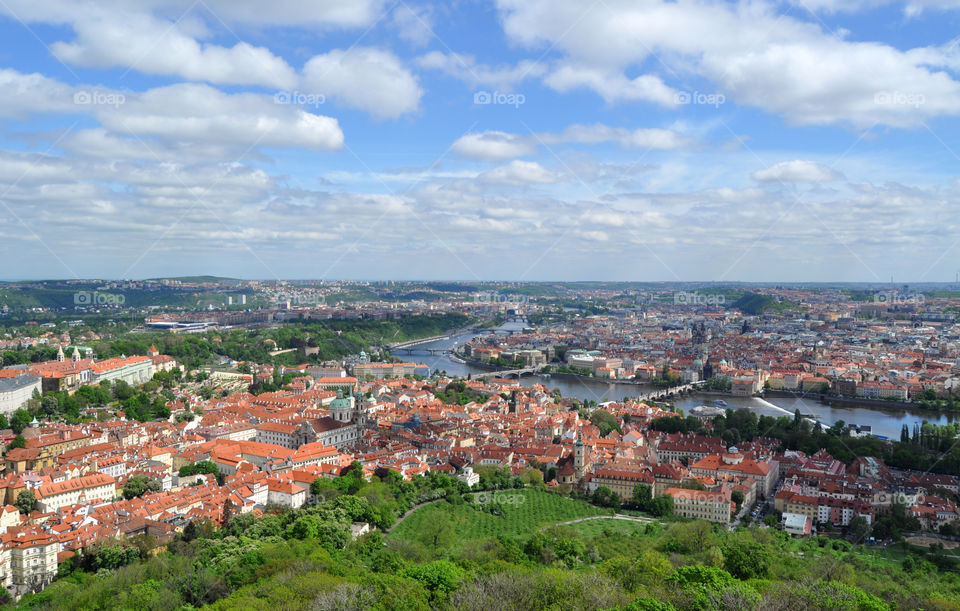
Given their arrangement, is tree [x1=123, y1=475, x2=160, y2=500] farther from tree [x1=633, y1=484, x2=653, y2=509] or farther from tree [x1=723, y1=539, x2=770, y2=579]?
tree [x1=723, y1=539, x2=770, y2=579]

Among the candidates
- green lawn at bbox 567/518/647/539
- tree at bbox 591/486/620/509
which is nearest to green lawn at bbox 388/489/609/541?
tree at bbox 591/486/620/509

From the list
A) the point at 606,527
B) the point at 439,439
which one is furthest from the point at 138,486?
the point at 606,527

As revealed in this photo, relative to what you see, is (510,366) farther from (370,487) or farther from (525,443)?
→ (370,487)

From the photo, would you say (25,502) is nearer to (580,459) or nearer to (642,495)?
(580,459)

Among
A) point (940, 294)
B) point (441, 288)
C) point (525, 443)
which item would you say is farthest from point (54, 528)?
point (441, 288)

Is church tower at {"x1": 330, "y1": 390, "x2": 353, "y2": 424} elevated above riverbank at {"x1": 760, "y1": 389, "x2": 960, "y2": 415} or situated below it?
above
